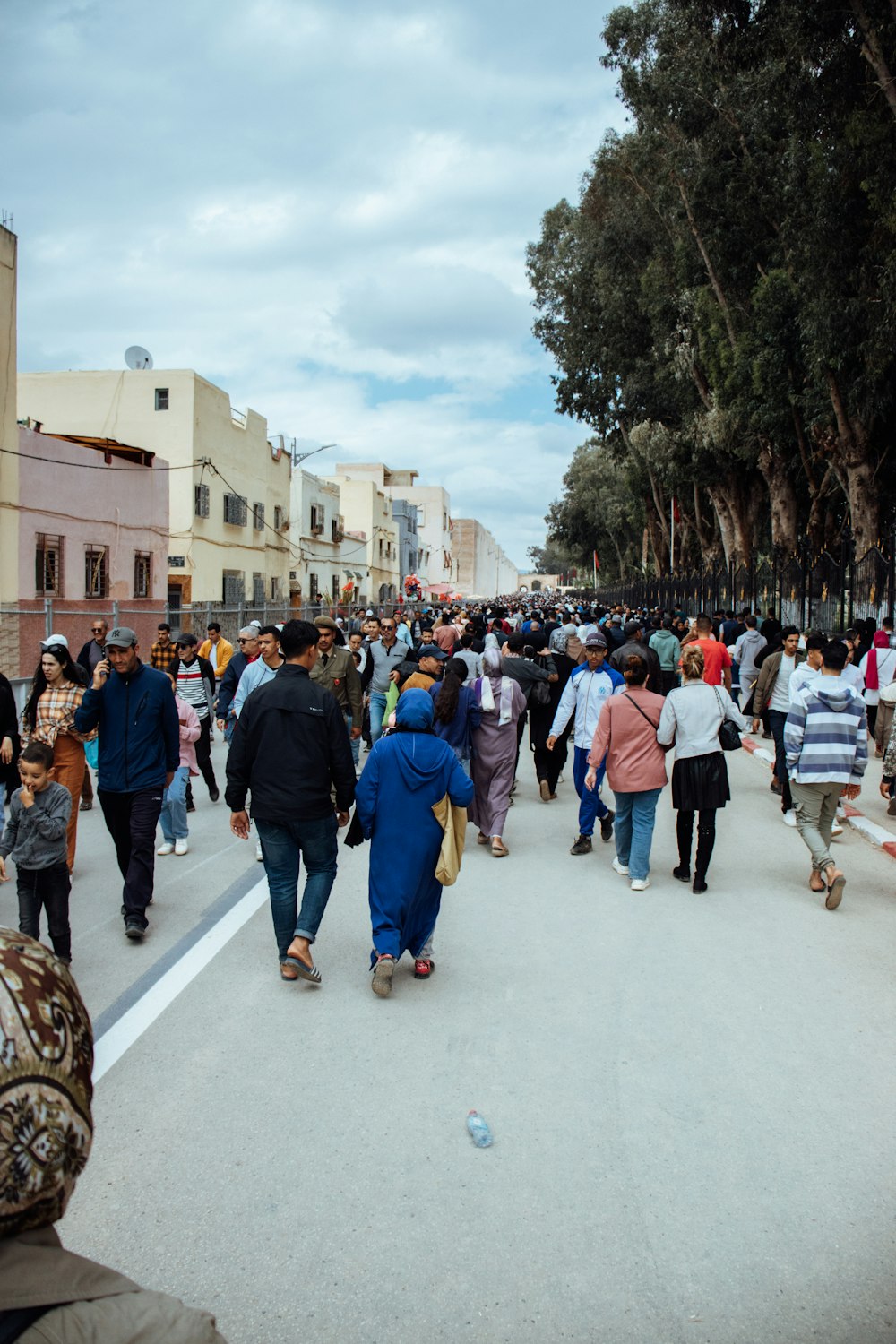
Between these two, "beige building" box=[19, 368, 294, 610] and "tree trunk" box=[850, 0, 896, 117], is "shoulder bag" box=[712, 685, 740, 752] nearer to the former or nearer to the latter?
"tree trunk" box=[850, 0, 896, 117]

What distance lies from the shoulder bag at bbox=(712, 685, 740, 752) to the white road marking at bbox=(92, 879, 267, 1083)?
3399 mm

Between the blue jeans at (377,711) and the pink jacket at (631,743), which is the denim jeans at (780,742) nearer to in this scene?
the pink jacket at (631,743)

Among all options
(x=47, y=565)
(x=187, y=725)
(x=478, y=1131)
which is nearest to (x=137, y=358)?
(x=47, y=565)

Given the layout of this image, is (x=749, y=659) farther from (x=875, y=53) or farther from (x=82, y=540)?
(x=82, y=540)

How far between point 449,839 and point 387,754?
0.56m

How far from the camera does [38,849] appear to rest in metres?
5.43

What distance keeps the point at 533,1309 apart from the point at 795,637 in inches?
351

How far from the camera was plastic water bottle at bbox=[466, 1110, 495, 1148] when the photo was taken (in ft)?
12.3

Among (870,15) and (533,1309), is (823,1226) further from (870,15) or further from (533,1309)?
(870,15)

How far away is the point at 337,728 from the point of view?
5426mm

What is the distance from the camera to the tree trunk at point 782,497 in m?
27.3

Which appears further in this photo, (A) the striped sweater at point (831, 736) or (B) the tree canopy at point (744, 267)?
(B) the tree canopy at point (744, 267)

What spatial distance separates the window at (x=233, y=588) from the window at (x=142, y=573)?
7.94 m

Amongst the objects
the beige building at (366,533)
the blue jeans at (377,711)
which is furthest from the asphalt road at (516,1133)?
the beige building at (366,533)
